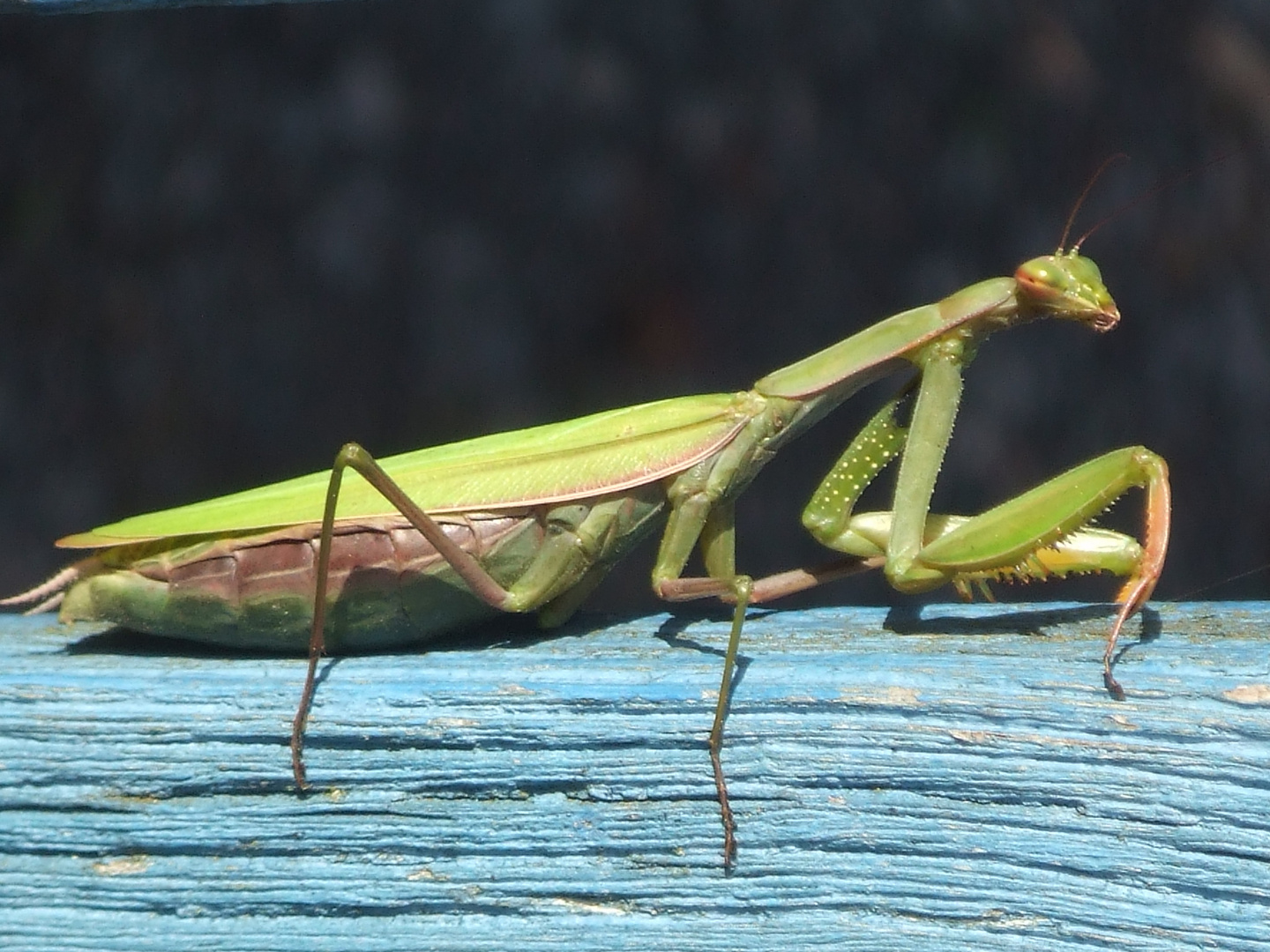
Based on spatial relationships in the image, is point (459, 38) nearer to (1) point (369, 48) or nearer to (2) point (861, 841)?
(1) point (369, 48)

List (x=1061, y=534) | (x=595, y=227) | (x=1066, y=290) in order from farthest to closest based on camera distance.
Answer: (x=595, y=227) → (x=1066, y=290) → (x=1061, y=534)

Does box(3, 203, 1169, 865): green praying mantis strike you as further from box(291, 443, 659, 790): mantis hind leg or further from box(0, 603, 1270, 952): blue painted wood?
box(0, 603, 1270, 952): blue painted wood

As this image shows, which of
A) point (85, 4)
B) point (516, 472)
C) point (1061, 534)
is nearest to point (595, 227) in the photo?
point (516, 472)

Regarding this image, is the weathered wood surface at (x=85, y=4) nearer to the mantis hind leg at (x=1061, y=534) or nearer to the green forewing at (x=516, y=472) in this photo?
the green forewing at (x=516, y=472)

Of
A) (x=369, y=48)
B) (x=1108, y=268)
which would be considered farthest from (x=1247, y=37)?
(x=369, y=48)

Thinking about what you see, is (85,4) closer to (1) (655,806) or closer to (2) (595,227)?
(1) (655,806)

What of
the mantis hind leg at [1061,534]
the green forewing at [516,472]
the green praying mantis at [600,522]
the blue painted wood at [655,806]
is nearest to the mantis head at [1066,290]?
the green praying mantis at [600,522]
